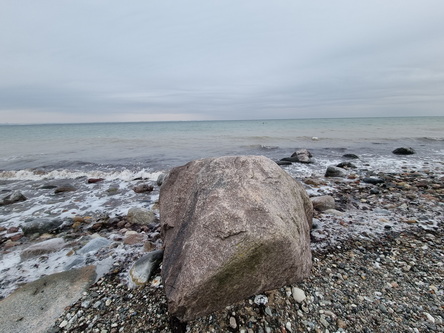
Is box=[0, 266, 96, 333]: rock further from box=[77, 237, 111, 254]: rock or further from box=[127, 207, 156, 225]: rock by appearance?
box=[127, 207, 156, 225]: rock

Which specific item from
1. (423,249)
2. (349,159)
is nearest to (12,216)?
(423,249)

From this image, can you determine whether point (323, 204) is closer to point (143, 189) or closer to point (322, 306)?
point (322, 306)

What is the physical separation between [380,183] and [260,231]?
6.82m

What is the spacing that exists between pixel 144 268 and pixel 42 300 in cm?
126

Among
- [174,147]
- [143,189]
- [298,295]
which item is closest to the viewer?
[298,295]

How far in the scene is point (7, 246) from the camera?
4.24 meters

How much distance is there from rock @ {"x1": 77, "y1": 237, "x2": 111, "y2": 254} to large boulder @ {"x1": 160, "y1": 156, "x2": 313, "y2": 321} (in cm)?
181

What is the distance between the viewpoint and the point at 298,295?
245 cm

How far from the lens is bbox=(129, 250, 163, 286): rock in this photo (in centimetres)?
291

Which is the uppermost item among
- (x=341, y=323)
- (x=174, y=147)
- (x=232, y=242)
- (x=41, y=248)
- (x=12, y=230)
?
(x=232, y=242)

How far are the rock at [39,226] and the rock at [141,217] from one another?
1.66 m

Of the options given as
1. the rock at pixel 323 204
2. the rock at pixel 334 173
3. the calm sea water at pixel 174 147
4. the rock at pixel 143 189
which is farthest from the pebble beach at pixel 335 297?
the calm sea water at pixel 174 147

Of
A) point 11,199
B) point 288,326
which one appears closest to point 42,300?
point 288,326

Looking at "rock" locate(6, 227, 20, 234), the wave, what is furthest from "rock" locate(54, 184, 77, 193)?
"rock" locate(6, 227, 20, 234)
